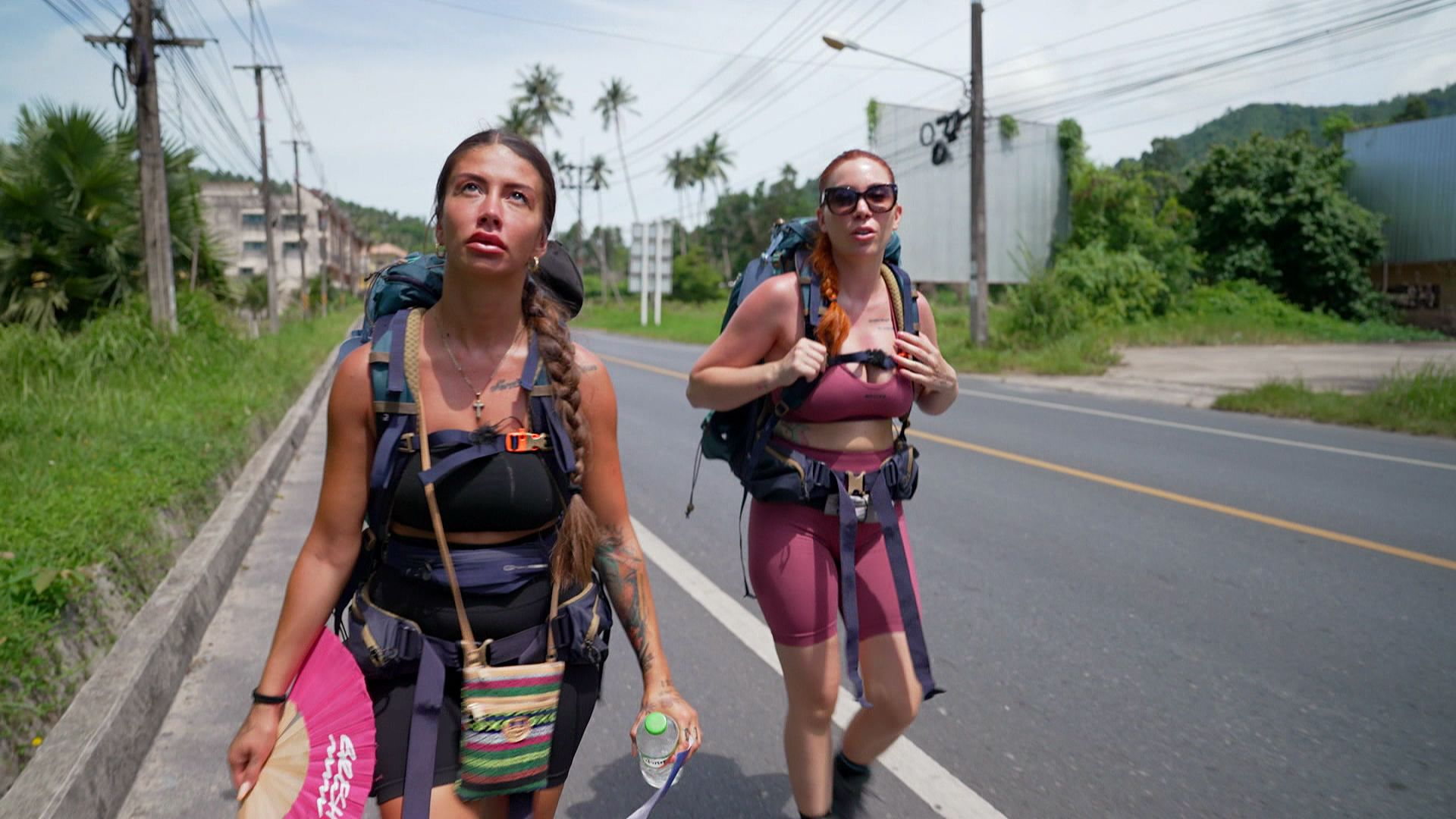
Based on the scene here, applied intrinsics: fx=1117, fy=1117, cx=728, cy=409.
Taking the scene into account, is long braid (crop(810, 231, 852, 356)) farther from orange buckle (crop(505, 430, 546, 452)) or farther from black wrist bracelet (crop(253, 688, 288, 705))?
black wrist bracelet (crop(253, 688, 288, 705))

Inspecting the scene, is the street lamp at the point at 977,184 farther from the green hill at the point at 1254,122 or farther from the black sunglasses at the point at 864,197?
the green hill at the point at 1254,122

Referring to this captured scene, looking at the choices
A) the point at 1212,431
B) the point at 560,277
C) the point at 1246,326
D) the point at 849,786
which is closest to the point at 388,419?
the point at 560,277

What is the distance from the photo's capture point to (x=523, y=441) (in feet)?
6.75

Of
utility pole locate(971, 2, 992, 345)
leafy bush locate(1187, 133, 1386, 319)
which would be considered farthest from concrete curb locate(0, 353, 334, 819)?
leafy bush locate(1187, 133, 1386, 319)

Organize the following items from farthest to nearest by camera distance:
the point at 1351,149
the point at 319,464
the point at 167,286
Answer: the point at 1351,149
the point at 167,286
the point at 319,464

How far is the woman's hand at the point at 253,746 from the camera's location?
1.95 meters

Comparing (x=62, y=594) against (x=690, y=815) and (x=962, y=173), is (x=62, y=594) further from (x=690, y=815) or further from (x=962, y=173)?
(x=962, y=173)

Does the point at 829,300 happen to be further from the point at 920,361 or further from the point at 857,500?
the point at 857,500

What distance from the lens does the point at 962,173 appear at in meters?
39.7

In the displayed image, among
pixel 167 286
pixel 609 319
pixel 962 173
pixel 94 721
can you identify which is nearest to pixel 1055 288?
pixel 167 286

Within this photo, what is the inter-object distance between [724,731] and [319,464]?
7.27 metres

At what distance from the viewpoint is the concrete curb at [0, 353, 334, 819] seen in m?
2.97

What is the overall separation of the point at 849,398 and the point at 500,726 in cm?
131

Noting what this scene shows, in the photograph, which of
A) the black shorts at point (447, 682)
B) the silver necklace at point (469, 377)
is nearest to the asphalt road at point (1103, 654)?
the silver necklace at point (469, 377)
